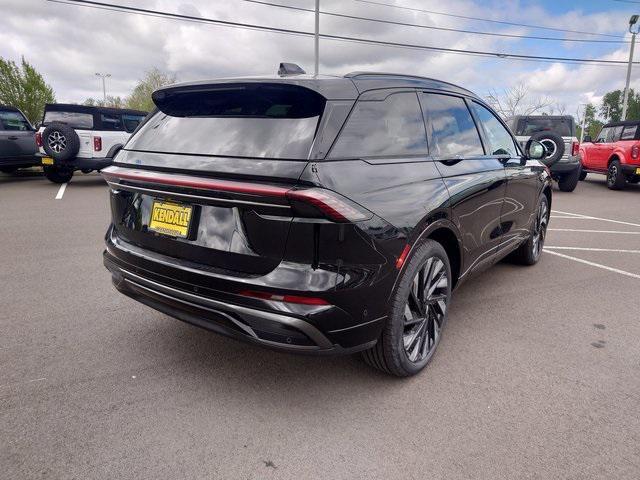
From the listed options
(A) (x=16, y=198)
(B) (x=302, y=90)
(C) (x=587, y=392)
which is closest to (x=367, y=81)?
(B) (x=302, y=90)

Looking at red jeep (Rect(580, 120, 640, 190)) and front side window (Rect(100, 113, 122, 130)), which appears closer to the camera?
front side window (Rect(100, 113, 122, 130))

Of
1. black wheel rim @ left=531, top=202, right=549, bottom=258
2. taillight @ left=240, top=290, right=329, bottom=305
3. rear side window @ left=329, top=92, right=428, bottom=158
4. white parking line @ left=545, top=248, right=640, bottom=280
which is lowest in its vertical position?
white parking line @ left=545, top=248, right=640, bottom=280

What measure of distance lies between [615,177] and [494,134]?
36.2 feet

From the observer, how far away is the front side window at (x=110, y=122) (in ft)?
36.3

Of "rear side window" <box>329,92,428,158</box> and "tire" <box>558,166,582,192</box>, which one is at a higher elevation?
"rear side window" <box>329,92,428,158</box>

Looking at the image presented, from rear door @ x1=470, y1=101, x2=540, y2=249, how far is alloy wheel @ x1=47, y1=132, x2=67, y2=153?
31.6ft

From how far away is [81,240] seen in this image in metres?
5.91

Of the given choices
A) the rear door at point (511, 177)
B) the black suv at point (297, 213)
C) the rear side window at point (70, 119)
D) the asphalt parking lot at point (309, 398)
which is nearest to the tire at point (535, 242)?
the rear door at point (511, 177)

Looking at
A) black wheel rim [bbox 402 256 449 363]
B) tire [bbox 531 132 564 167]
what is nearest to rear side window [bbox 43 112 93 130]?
tire [bbox 531 132 564 167]

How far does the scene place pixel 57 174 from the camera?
1140 cm

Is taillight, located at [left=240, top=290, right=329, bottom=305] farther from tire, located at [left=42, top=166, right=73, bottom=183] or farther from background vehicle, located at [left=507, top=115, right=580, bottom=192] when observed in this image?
tire, located at [left=42, top=166, right=73, bottom=183]

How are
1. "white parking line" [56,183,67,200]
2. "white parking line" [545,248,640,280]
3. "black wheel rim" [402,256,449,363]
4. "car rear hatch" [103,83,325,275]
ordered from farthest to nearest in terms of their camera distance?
1. "white parking line" [56,183,67,200]
2. "white parking line" [545,248,640,280]
3. "black wheel rim" [402,256,449,363]
4. "car rear hatch" [103,83,325,275]

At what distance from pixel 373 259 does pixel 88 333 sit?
2.18m

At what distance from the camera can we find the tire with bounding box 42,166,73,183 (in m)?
11.3
